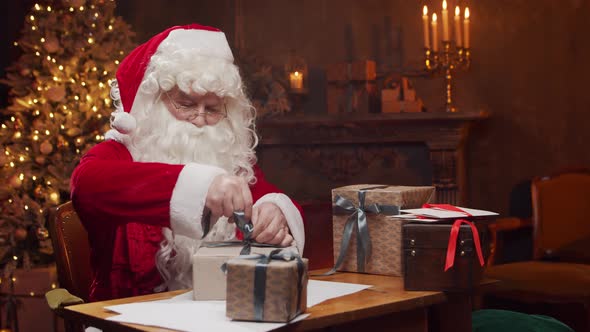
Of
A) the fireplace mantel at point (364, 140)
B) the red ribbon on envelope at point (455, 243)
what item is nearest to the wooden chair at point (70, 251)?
the red ribbon on envelope at point (455, 243)

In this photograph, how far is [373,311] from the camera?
72.7 inches

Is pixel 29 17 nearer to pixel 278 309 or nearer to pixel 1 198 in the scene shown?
pixel 1 198

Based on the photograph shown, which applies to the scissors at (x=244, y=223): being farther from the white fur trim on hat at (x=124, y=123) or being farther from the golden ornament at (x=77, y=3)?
the golden ornament at (x=77, y=3)

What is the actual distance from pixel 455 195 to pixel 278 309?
12.6 ft

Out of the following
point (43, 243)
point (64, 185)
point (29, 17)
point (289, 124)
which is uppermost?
point (29, 17)

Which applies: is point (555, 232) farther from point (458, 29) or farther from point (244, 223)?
point (244, 223)

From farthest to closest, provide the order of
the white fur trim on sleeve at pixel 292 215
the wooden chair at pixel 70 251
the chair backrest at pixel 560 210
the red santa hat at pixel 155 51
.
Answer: the chair backrest at pixel 560 210 < the red santa hat at pixel 155 51 < the wooden chair at pixel 70 251 < the white fur trim on sleeve at pixel 292 215

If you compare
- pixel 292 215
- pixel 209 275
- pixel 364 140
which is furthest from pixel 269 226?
pixel 364 140

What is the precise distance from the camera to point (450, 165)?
5359mm

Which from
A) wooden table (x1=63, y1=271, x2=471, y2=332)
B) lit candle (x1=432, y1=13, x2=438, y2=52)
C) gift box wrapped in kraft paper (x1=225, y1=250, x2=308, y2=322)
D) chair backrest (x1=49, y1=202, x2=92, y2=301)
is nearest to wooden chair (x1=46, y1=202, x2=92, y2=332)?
chair backrest (x1=49, y1=202, x2=92, y2=301)

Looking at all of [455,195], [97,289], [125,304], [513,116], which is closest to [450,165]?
[455,195]

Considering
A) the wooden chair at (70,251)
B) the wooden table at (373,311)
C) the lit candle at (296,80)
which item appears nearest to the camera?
the wooden table at (373,311)

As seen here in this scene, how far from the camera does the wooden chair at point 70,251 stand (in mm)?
2611

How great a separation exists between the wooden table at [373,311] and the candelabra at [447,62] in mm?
3104
